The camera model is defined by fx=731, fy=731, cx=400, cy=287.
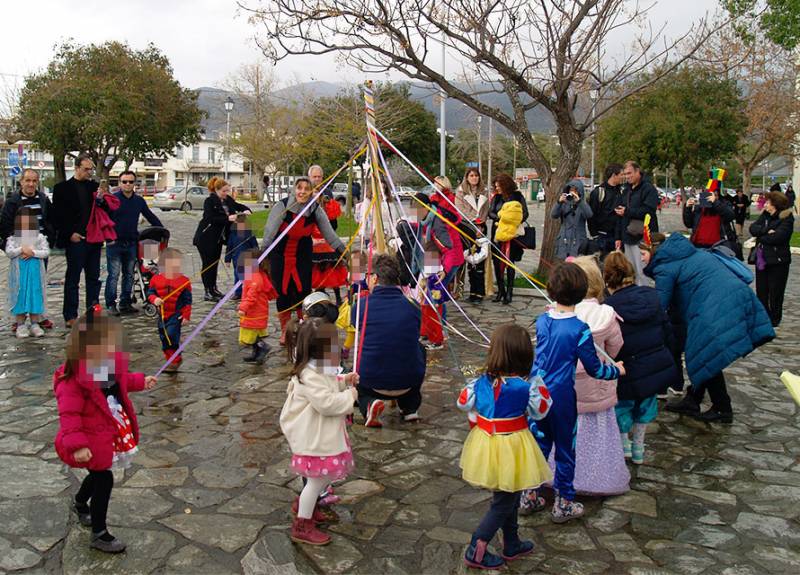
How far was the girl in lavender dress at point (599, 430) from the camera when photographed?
4531 mm

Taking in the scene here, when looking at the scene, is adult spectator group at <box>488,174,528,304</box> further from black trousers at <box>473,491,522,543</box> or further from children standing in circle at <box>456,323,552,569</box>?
black trousers at <box>473,491,522,543</box>

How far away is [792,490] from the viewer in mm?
4711

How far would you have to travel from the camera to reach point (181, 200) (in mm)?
45312

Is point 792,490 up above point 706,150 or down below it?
below

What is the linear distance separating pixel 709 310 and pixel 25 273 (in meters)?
7.43

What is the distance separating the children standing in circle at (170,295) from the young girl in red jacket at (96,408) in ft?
10.8

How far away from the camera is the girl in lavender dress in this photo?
4.53 metres

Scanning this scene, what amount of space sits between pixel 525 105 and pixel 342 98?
101 feet

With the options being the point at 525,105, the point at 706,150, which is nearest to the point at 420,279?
the point at 525,105

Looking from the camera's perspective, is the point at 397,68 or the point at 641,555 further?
the point at 397,68

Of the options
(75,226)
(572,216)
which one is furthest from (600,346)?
(75,226)

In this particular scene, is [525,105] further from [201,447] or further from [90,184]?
[201,447]

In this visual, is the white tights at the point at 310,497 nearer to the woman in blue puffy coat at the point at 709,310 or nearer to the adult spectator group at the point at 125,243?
the woman in blue puffy coat at the point at 709,310

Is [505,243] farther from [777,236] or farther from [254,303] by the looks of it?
[254,303]
